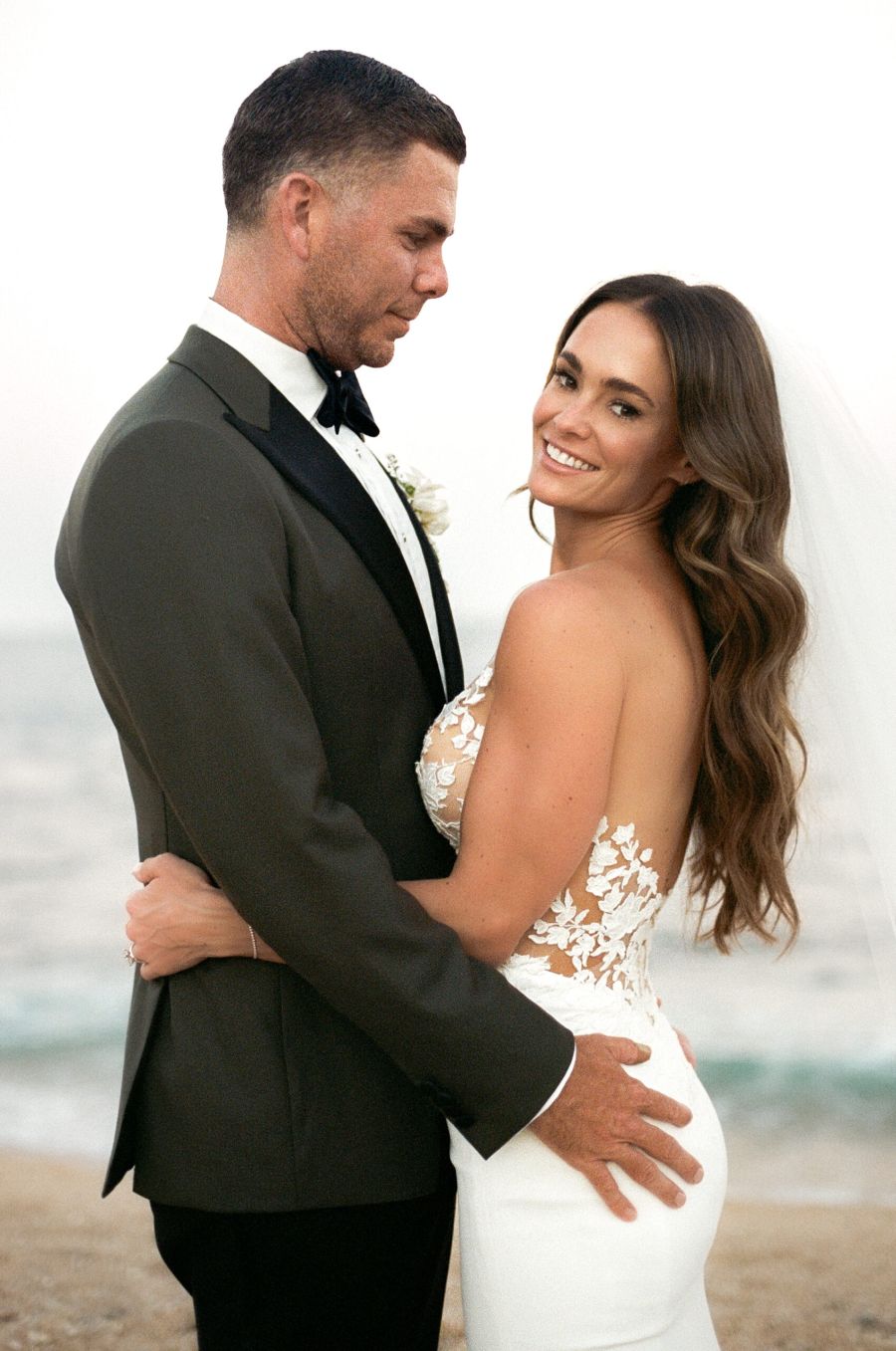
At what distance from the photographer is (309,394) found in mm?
2072

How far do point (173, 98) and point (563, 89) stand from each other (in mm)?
2458

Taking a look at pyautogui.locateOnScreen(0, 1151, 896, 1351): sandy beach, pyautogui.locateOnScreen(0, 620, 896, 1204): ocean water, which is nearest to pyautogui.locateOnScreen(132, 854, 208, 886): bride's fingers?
pyautogui.locateOnScreen(0, 1151, 896, 1351): sandy beach

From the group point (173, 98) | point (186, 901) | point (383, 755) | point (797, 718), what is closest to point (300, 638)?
point (383, 755)

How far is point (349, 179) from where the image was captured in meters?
1.99

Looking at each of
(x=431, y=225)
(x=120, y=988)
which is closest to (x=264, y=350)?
(x=431, y=225)

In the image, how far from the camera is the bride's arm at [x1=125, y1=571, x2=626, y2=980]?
191 centimetres

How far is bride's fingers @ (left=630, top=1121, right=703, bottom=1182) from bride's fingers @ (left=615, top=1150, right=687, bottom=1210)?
13 millimetres

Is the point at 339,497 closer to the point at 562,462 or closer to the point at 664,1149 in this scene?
the point at 562,462

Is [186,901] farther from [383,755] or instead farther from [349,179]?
[349,179]

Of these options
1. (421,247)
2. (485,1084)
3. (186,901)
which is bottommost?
(485,1084)

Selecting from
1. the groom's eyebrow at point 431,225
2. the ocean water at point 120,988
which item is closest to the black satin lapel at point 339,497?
the groom's eyebrow at point 431,225

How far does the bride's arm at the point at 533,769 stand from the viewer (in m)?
1.91

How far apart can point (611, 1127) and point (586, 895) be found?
1.03 ft

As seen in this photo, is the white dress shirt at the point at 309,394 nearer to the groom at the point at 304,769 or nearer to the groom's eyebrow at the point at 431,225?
the groom at the point at 304,769
